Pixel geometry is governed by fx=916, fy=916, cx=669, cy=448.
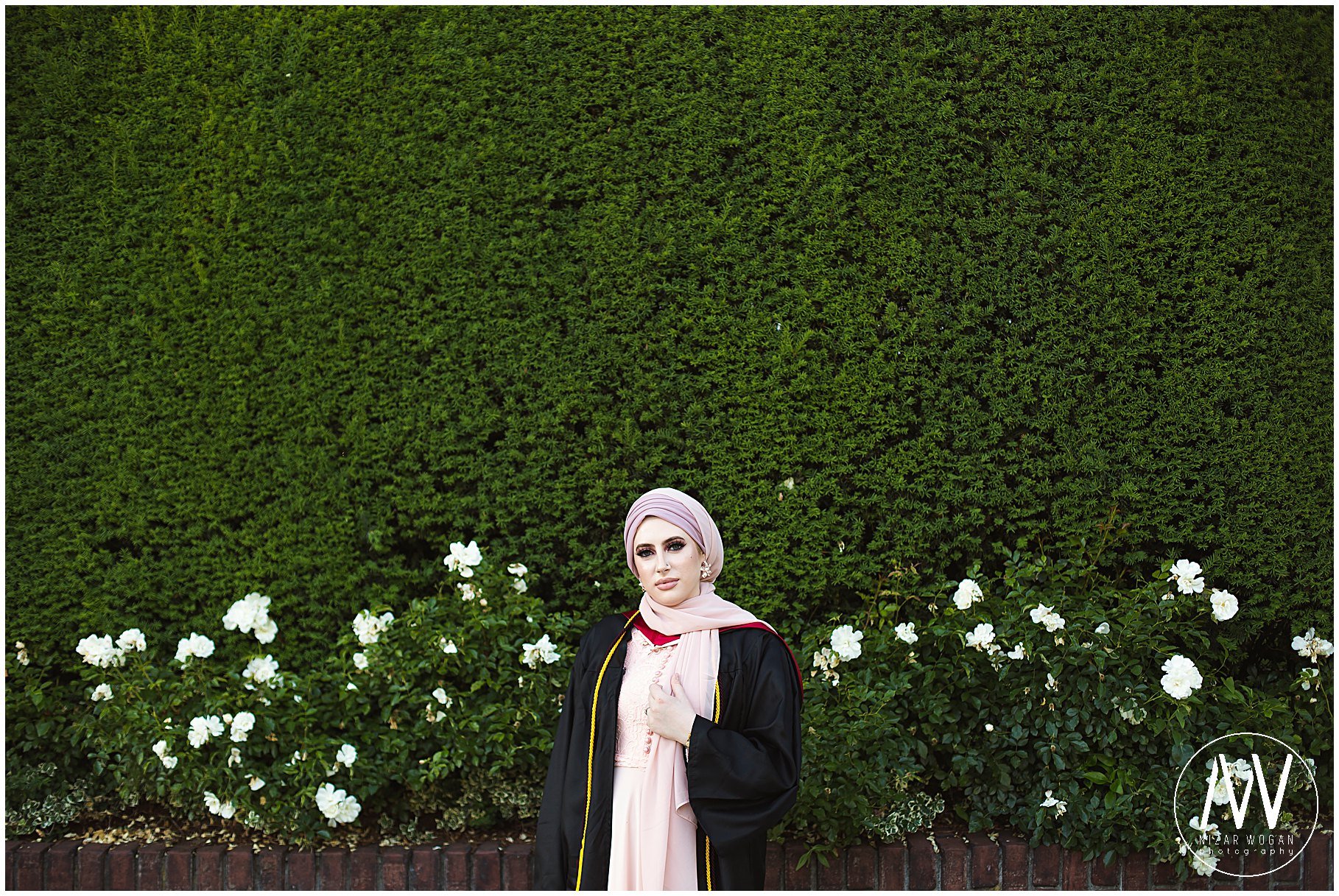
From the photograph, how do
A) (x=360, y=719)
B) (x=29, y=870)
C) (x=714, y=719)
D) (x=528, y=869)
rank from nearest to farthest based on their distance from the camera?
(x=714, y=719), (x=528, y=869), (x=29, y=870), (x=360, y=719)

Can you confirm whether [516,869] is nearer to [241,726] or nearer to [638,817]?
[241,726]

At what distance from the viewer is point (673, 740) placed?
2055mm

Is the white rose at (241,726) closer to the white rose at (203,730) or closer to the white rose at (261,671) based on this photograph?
the white rose at (203,730)

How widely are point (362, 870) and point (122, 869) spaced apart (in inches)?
32.8

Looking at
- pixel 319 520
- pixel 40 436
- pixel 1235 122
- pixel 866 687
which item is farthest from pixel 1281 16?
pixel 40 436

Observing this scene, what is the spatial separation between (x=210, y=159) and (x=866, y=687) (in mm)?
3146

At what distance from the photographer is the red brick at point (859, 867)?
298cm

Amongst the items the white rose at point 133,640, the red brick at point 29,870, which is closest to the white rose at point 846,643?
the white rose at point 133,640

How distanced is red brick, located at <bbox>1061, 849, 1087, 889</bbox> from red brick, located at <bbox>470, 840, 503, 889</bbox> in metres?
1.85

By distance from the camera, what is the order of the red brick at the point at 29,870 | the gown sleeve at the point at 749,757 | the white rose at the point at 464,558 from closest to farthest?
the gown sleeve at the point at 749,757
the red brick at the point at 29,870
the white rose at the point at 464,558

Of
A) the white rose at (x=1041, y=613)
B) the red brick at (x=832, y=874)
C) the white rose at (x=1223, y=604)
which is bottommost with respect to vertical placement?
the red brick at (x=832, y=874)

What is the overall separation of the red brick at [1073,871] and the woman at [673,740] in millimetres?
1378

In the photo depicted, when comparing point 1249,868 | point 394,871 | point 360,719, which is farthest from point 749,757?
point 1249,868

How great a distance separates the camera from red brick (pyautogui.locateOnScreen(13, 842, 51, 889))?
3.12 meters
